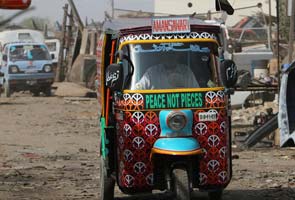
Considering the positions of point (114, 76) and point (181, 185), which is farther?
point (114, 76)

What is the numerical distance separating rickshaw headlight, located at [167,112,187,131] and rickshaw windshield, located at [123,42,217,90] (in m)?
0.38

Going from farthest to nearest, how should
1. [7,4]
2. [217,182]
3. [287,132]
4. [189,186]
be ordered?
1. [287,132]
2. [217,182]
3. [189,186]
4. [7,4]

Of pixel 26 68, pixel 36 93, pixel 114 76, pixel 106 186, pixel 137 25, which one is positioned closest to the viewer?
pixel 114 76

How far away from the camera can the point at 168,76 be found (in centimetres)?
779

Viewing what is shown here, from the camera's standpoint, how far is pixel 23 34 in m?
39.6

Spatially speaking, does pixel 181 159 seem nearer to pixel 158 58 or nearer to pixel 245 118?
pixel 158 58

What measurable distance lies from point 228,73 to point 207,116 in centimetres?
51

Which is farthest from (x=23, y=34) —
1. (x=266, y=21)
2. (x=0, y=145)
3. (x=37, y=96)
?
(x=0, y=145)

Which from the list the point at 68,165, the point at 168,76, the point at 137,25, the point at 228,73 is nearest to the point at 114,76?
the point at 168,76

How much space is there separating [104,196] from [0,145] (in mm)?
7532

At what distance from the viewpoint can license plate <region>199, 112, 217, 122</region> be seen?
25.1 ft

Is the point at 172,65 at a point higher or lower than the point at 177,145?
higher

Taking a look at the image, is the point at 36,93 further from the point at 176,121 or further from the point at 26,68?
the point at 176,121

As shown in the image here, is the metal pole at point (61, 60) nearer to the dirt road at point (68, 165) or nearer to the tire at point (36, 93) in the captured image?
the tire at point (36, 93)
